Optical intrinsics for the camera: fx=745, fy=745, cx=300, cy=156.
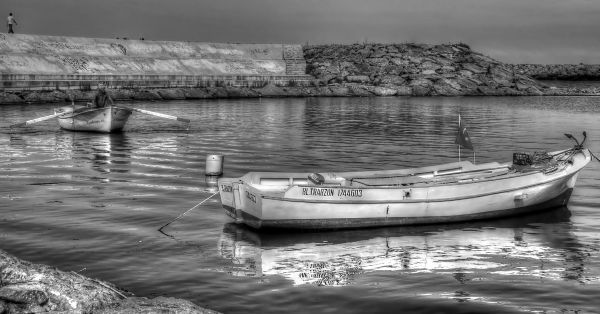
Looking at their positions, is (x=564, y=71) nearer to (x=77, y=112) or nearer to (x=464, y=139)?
(x=77, y=112)

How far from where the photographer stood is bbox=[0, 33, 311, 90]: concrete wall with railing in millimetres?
72688

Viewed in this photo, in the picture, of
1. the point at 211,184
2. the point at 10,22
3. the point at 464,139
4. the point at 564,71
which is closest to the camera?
the point at 464,139

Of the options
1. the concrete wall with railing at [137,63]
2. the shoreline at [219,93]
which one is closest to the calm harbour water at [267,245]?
the shoreline at [219,93]

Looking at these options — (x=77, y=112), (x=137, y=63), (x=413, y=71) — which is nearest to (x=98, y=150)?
(x=77, y=112)

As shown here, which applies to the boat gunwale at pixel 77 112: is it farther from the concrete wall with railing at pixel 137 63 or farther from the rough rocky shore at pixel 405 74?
the rough rocky shore at pixel 405 74

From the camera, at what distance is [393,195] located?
56.3ft

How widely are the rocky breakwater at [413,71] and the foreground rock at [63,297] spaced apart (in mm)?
84532

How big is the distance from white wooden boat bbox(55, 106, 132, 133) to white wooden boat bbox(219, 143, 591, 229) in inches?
959

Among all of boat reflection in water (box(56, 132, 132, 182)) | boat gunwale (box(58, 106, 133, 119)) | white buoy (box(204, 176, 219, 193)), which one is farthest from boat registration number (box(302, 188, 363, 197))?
boat gunwale (box(58, 106, 133, 119))

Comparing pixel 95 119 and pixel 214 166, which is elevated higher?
pixel 95 119

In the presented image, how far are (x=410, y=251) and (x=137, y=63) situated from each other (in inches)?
2852

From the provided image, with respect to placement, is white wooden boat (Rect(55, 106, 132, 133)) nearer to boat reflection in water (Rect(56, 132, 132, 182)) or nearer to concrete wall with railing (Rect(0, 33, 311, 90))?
boat reflection in water (Rect(56, 132, 132, 182))

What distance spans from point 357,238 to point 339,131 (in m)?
28.7

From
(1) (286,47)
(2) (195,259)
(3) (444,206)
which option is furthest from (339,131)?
(1) (286,47)
